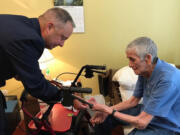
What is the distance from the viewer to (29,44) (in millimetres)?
779

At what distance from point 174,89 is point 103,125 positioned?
2.09 feet

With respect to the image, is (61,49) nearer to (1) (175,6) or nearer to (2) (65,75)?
(2) (65,75)

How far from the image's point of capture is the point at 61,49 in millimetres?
2047

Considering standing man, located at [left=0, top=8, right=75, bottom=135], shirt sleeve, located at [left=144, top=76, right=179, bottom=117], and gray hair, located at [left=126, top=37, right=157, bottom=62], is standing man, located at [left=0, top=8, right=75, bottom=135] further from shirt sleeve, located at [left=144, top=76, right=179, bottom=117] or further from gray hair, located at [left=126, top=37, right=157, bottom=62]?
shirt sleeve, located at [left=144, top=76, right=179, bottom=117]

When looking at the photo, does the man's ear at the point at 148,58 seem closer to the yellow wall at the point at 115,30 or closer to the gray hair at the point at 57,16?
the gray hair at the point at 57,16

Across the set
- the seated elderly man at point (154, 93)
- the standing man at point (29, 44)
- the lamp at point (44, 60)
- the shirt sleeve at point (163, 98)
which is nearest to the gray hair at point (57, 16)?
the standing man at point (29, 44)

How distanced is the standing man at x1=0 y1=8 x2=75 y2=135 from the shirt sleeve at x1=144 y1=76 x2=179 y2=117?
1.89ft

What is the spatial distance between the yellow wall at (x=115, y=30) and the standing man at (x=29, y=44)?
A: 1085 mm

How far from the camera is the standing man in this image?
0.75 meters

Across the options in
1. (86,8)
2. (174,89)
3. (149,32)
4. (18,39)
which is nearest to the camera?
(18,39)

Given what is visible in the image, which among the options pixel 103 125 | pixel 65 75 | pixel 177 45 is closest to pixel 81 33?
pixel 65 75

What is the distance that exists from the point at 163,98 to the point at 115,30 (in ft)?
4.20

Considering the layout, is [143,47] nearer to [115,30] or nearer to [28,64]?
[28,64]

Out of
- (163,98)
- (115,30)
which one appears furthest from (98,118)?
(115,30)
